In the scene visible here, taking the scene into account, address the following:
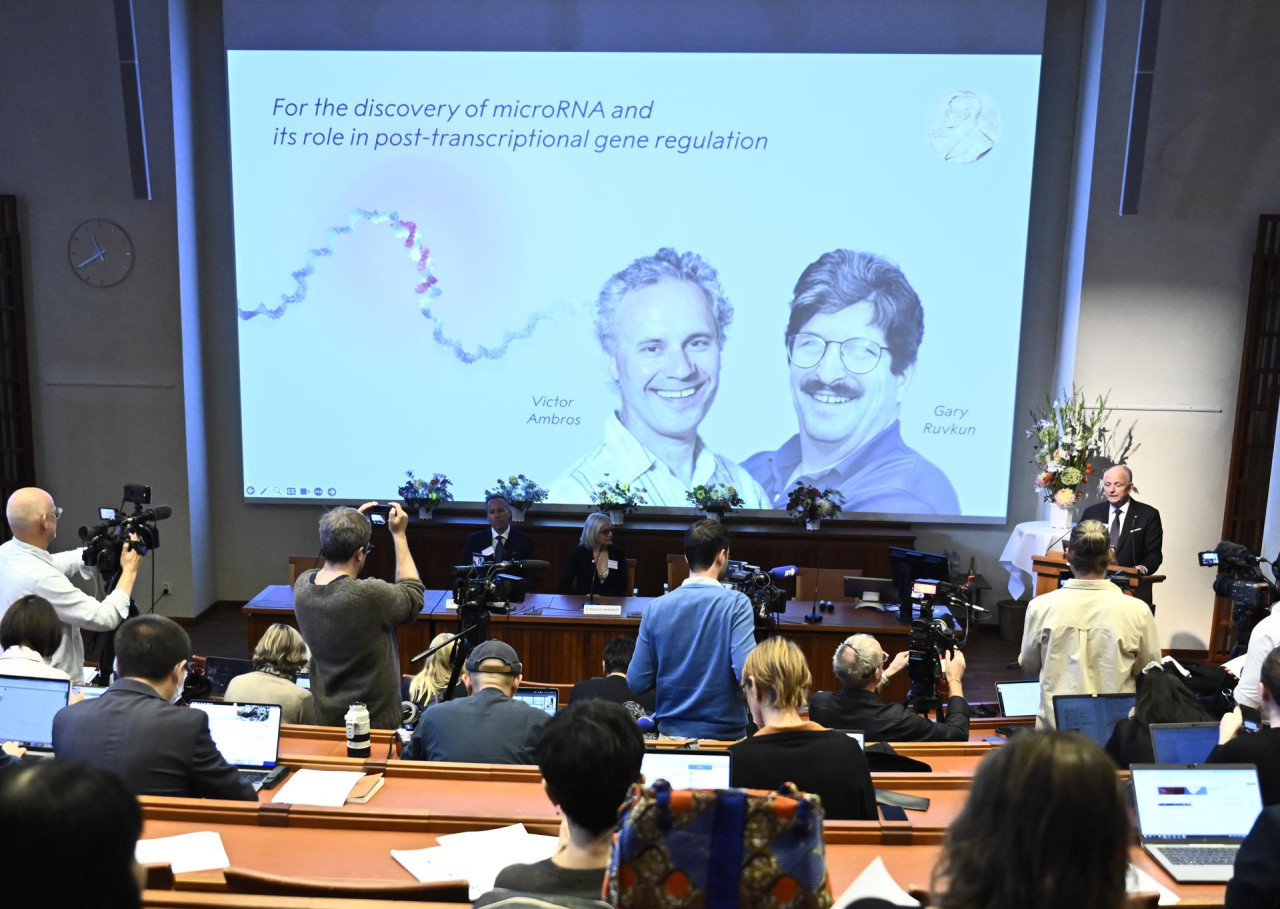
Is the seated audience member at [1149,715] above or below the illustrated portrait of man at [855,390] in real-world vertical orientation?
below

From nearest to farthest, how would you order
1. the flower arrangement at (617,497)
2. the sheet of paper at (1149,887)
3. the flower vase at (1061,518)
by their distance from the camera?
the sheet of paper at (1149,887) → the flower vase at (1061,518) → the flower arrangement at (617,497)

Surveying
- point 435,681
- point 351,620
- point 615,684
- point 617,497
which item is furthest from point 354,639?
point 617,497

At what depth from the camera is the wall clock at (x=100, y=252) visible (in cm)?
691

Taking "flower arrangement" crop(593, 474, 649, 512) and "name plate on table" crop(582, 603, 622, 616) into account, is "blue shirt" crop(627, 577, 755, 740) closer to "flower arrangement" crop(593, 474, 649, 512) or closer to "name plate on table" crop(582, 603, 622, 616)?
"name plate on table" crop(582, 603, 622, 616)

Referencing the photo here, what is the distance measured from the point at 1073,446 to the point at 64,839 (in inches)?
257

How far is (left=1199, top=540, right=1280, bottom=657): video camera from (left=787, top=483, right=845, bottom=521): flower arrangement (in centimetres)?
294

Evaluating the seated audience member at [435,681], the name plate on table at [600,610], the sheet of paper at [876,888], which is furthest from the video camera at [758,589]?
the sheet of paper at [876,888]

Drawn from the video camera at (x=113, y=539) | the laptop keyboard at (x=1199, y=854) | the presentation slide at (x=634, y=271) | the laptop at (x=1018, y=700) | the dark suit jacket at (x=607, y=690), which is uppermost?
the presentation slide at (x=634, y=271)

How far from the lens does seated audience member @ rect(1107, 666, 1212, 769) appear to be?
2826 millimetres

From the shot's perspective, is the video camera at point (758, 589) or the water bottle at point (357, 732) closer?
the water bottle at point (357, 732)

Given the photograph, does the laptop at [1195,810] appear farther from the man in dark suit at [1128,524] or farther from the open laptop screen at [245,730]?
the man in dark suit at [1128,524]

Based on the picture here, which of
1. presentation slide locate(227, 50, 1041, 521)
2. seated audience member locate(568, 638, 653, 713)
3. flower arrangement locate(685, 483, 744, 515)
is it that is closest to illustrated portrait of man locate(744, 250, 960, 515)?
presentation slide locate(227, 50, 1041, 521)

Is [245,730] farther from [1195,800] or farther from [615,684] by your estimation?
[1195,800]

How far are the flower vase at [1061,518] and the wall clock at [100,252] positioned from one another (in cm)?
666
